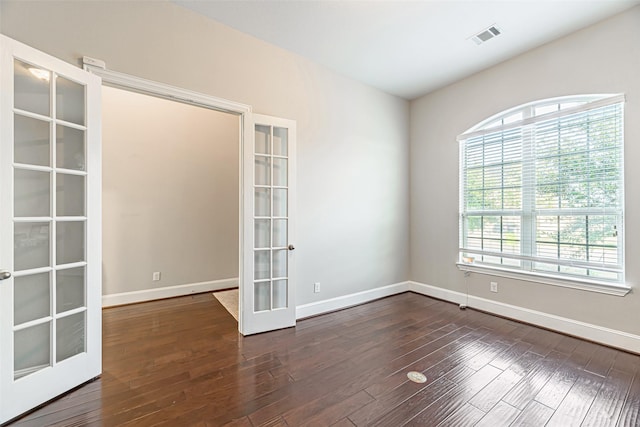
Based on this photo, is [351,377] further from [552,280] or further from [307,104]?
[307,104]

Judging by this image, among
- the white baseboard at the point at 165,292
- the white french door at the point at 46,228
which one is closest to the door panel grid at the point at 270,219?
the white french door at the point at 46,228

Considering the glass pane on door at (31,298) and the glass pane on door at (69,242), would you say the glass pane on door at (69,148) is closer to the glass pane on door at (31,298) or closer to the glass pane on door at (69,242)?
the glass pane on door at (69,242)

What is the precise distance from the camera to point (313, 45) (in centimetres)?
311

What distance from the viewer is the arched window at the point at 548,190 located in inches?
106

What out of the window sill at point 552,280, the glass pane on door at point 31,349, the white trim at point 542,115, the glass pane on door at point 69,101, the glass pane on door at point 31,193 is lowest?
the glass pane on door at point 31,349

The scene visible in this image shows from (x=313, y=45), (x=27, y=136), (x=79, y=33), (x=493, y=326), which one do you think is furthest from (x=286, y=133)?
(x=493, y=326)

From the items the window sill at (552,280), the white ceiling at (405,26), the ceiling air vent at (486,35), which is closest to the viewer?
the white ceiling at (405,26)

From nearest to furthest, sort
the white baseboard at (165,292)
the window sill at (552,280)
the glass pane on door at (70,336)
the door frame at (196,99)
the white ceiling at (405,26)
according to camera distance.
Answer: the glass pane on door at (70,336), the door frame at (196,99), the white ceiling at (405,26), the window sill at (552,280), the white baseboard at (165,292)

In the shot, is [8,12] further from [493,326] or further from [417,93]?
[493,326]

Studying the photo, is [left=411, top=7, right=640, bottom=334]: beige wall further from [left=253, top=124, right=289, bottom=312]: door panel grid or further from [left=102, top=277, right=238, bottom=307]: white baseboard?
[left=102, top=277, right=238, bottom=307]: white baseboard

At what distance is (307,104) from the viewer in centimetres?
344

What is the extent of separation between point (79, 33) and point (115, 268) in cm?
296

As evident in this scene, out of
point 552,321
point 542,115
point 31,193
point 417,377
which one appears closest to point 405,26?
point 542,115

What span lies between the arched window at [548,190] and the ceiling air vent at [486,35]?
957 mm
